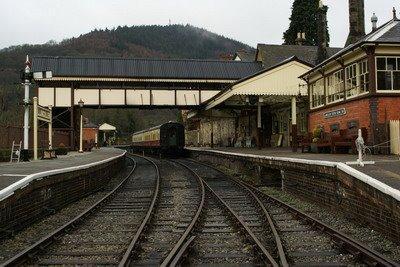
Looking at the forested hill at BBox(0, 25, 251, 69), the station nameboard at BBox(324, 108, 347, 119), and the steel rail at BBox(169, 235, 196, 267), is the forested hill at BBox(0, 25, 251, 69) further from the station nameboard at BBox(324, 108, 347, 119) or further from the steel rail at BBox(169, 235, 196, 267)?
the steel rail at BBox(169, 235, 196, 267)

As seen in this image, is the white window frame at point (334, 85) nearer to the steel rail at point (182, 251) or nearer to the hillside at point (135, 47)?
the steel rail at point (182, 251)

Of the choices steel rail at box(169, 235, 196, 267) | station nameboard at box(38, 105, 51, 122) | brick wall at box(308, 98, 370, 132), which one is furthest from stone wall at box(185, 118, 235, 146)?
steel rail at box(169, 235, 196, 267)

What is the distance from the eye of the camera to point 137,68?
112 feet

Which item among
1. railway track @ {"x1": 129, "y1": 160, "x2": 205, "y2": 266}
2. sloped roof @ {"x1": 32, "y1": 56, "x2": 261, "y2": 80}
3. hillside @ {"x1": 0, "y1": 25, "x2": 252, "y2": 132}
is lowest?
railway track @ {"x1": 129, "y1": 160, "x2": 205, "y2": 266}

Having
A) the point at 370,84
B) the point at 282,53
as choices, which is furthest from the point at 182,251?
the point at 282,53

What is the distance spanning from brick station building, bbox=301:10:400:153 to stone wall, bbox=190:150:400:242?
413 centimetres

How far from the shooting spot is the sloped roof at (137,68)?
109 ft

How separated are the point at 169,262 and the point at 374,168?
241 inches

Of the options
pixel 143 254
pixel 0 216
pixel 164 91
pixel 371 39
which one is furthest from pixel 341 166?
pixel 164 91

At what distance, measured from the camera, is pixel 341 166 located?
9516mm

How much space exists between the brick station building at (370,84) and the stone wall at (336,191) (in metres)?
4.13

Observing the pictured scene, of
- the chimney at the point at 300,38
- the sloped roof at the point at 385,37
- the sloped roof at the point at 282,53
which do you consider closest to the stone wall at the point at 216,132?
the sloped roof at the point at 282,53

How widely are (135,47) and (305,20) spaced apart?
8011 cm

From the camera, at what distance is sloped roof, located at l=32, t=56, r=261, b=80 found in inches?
1305
